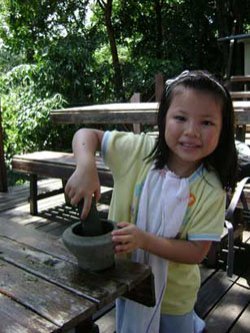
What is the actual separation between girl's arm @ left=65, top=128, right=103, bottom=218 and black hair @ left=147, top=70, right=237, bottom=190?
0.66 feet

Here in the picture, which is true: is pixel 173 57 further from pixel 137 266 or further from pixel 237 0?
pixel 137 266

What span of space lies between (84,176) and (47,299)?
1.00 feet

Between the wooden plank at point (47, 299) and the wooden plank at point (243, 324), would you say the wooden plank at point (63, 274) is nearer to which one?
the wooden plank at point (47, 299)

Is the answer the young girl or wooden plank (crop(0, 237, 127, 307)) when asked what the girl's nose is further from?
wooden plank (crop(0, 237, 127, 307))

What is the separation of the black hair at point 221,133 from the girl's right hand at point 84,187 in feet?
0.87

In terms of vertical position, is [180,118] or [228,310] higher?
[180,118]

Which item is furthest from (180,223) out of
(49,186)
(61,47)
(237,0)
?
(237,0)

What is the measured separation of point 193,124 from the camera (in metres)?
1.08

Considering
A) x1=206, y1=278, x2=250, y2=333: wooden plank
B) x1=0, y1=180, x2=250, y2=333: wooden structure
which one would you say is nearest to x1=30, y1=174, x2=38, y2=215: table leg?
x1=0, y1=180, x2=250, y2=333: wooden structure

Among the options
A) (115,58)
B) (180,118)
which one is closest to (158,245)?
(180,118)

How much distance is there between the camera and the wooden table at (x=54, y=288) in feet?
2.87

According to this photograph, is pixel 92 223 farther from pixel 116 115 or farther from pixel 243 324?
pixel 116 115

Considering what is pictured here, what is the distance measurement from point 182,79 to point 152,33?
35.7 ft

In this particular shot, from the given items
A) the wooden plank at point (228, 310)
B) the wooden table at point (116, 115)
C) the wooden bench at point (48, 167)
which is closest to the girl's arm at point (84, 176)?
the wooden plank at point (228, 310)
